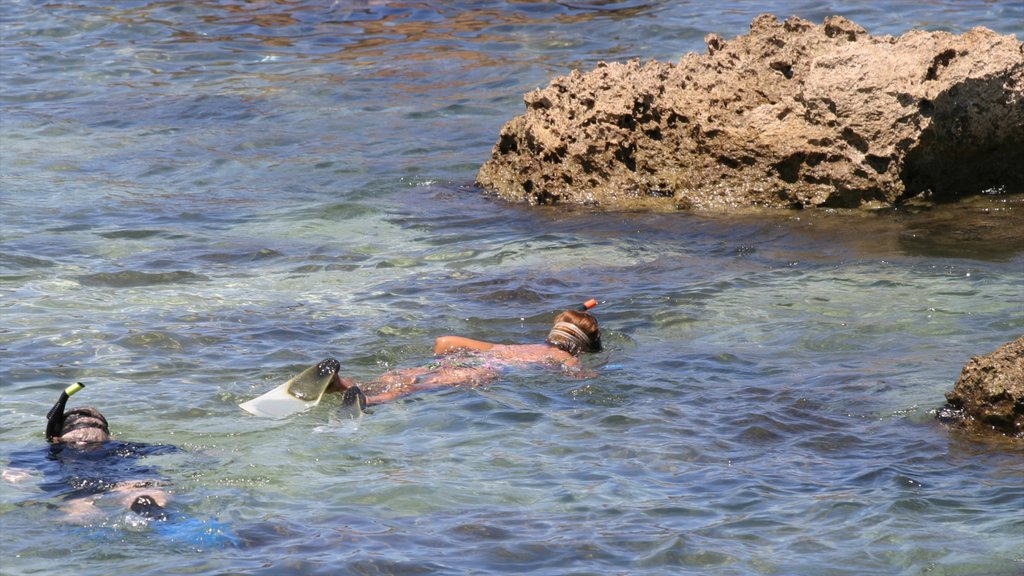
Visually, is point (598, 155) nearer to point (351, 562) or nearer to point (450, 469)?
point (450, 469)

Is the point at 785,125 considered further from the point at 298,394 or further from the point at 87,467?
the point at 87,467

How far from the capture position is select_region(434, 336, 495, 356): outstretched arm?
7664 mm

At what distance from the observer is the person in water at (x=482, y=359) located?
7.30 m

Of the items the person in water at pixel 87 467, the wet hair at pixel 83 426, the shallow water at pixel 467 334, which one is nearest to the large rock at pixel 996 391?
the shallow water at pixel 467 334

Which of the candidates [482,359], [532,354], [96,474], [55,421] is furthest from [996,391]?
[55,421]

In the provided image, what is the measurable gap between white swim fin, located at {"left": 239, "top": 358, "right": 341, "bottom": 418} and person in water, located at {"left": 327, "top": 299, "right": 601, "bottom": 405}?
308mm

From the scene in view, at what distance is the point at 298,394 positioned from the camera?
683cm

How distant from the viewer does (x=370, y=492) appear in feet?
19.3

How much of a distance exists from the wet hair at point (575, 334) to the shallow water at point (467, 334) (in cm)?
17

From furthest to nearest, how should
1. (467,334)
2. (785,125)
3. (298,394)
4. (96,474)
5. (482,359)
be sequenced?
1. (785,125)
2. (467,334)
3. (482,359)
4. (298,394)
5. (96,474)

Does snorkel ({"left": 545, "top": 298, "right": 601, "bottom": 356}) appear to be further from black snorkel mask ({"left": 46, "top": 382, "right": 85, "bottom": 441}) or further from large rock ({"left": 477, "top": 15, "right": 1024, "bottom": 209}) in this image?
large rock ({"left": 477, "top": 15, "right": 1024, "bottom": 209})

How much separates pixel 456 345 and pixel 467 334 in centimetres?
72

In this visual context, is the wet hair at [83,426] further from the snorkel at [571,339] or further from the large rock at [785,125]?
the large rock at [785,125]

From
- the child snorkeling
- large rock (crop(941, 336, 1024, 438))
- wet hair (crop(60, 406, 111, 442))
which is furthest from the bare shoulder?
wet hair (crop(60, 406, 111, 442))
